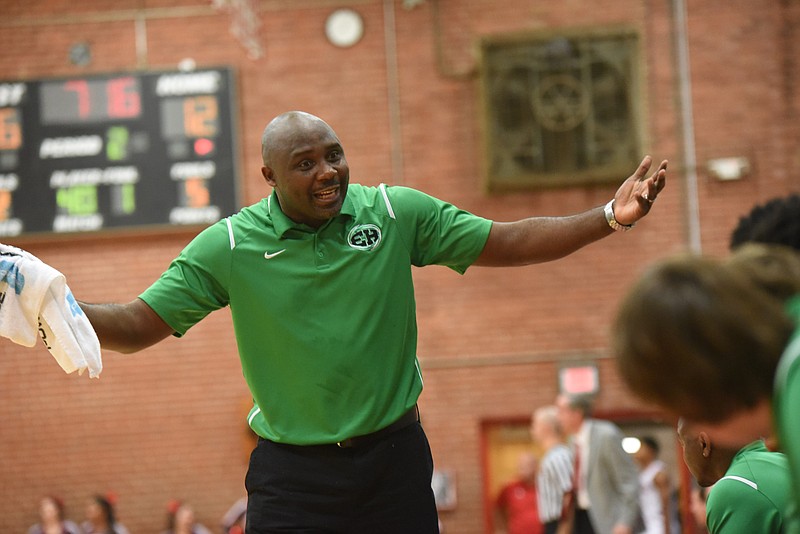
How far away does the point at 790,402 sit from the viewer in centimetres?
149

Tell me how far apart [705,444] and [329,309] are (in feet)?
3.74

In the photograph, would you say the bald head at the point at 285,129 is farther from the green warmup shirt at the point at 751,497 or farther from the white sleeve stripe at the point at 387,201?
the green warmup shirt at the point at 751,497

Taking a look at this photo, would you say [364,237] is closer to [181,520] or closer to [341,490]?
[341,490]

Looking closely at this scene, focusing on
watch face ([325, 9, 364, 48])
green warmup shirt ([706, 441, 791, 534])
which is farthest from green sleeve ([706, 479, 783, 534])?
watch face ([325, 9, 364, 48])

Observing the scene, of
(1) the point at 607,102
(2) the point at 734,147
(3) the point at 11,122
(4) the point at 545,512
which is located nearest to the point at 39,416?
(3) the point at 11,122

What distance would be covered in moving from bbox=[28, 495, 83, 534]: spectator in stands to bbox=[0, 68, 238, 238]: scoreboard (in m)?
2.61

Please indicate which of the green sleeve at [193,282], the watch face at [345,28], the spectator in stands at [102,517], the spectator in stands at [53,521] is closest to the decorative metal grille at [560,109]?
the watch face at [345,28]

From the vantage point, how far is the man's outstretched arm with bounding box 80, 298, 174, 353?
10.2 feet

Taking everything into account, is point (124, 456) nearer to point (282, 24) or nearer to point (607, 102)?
point (282, 24)

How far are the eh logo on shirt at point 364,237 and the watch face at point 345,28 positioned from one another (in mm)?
7565

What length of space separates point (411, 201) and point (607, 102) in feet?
23.3

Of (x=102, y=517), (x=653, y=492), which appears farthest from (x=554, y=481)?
(x=102, y=517)

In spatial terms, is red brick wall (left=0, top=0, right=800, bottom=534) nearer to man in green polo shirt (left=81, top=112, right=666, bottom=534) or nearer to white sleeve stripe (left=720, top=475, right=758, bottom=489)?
man in green polo shirt (left=81, top=112, right=666, bottom=534)

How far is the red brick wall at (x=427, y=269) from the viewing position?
1027cm
